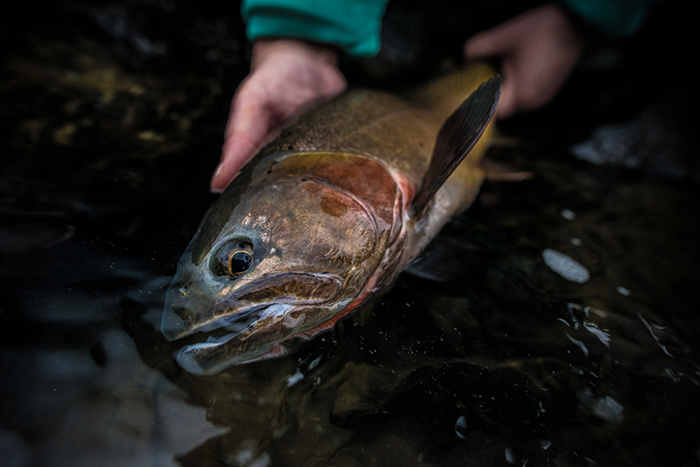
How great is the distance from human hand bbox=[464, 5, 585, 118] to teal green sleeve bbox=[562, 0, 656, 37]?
188mm

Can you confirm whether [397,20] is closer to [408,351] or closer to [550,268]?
[550,268]

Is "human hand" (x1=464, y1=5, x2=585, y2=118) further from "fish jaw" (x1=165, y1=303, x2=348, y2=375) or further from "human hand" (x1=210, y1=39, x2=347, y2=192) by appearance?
"fish jaw" (x1=165, y1=303, x2=348, y2=375)

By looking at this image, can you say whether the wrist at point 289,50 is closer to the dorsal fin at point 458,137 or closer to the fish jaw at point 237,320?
the dorsal fin at point 458,137

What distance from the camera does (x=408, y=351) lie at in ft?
4.64

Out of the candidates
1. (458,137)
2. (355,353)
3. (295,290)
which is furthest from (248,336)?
(458,137)

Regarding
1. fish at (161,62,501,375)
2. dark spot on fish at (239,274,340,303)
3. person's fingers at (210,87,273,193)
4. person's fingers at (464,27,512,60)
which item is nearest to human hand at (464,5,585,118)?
person's fingers at (464,27,512,60)

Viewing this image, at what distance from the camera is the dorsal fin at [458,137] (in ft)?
5.44

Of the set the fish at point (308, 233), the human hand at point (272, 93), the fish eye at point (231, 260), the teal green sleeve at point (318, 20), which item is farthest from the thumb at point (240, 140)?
the teal green sleeve at point (318, 20)

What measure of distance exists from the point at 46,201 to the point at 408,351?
1847mm

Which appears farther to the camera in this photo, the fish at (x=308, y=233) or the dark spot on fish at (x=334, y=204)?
the dark spot on fish at (x=334, y=204)

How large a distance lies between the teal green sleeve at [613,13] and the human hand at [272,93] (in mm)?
2143

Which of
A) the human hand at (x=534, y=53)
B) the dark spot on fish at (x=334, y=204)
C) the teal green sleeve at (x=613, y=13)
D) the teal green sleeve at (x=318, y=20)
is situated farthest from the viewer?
the human hand at (x=534, y=53)

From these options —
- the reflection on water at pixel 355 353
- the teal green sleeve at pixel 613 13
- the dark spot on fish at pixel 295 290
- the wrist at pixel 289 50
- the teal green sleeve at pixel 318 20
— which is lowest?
the reflection on water at pixel 355 353

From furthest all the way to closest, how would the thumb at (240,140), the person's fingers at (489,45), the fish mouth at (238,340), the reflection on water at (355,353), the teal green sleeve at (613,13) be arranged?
1. the person's fingers at (489,45)
2. the teal green sleeve at (613,13)
3. the thumb at (240,140)
4. the fish mouth at (238,340)
5. the reflection on water at (355,353)
